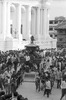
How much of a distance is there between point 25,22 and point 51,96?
54.3 meters

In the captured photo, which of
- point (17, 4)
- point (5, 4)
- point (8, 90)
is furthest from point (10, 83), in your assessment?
point (17, 4)

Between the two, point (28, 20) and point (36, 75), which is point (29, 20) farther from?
point (36, 75)

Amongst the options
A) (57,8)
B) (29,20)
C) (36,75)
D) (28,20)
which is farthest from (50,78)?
(57,8)

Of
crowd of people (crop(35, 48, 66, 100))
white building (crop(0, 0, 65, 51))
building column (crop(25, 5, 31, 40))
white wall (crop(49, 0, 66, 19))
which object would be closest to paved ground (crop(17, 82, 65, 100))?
crowd of people (crop(35, 48, 66, 100))

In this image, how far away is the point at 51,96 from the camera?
20.9 metres

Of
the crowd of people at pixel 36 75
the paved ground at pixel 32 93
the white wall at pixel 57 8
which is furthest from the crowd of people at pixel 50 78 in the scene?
the white wall at pixel 57 8

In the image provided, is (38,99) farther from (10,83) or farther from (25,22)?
(25,22)

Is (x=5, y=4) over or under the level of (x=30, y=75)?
over

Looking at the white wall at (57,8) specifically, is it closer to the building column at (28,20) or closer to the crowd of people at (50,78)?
the building column at (28,20)

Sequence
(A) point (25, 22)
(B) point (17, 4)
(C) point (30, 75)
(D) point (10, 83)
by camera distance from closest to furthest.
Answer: (D) point (10, 83) < (C) point (30, 75) < (B) point (17, 4) < (A) point (25, 22)

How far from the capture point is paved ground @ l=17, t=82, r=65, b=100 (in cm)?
2041

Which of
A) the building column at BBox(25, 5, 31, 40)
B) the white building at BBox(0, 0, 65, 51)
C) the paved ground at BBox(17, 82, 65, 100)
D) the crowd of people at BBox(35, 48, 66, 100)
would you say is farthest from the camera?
the building column at BBox(25, 5, 31, 40)

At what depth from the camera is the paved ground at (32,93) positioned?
66.9ft

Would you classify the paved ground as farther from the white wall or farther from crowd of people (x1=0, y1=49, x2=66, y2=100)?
the white wall
